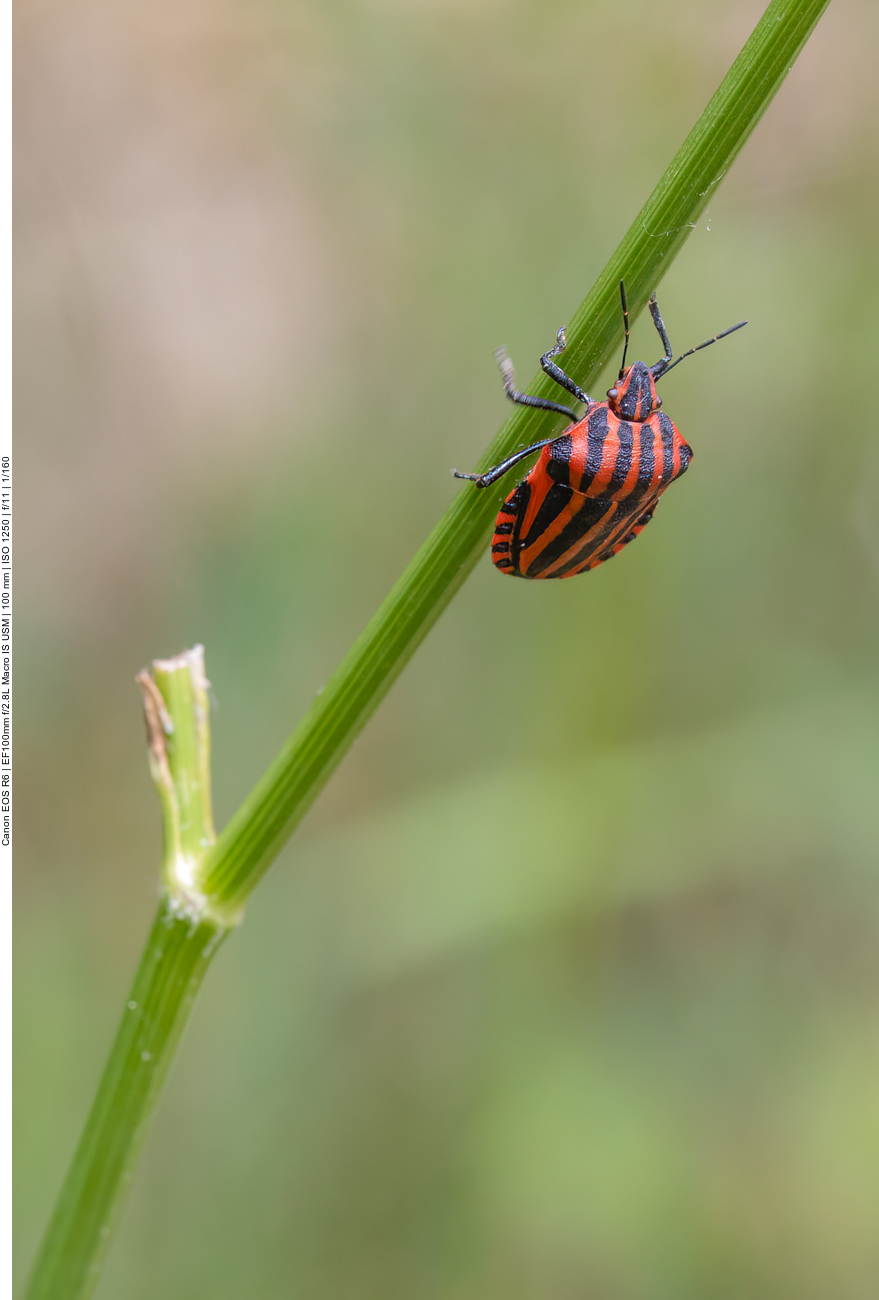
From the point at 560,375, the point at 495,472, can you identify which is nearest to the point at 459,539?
the point at 495,472

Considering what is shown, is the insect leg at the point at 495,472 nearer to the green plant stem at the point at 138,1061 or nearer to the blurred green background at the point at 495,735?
the green plant stem at the point at 138,1061

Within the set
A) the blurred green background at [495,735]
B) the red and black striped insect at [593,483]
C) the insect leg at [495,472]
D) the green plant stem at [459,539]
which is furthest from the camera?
the blurred green background at [495,735]

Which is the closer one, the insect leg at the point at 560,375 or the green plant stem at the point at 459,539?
the green plant stem at the point at 459,539

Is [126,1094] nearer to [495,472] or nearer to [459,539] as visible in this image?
[459,539]

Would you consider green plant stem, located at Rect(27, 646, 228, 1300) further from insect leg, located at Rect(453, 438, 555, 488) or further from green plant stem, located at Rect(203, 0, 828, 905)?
insect leg, located at Rect(453, 438, 555, 488)

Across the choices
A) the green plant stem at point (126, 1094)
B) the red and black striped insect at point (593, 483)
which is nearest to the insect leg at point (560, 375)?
the red and black striped insect at point (593, 483)

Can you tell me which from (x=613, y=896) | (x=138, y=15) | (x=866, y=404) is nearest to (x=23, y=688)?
(x=613, y=896)
